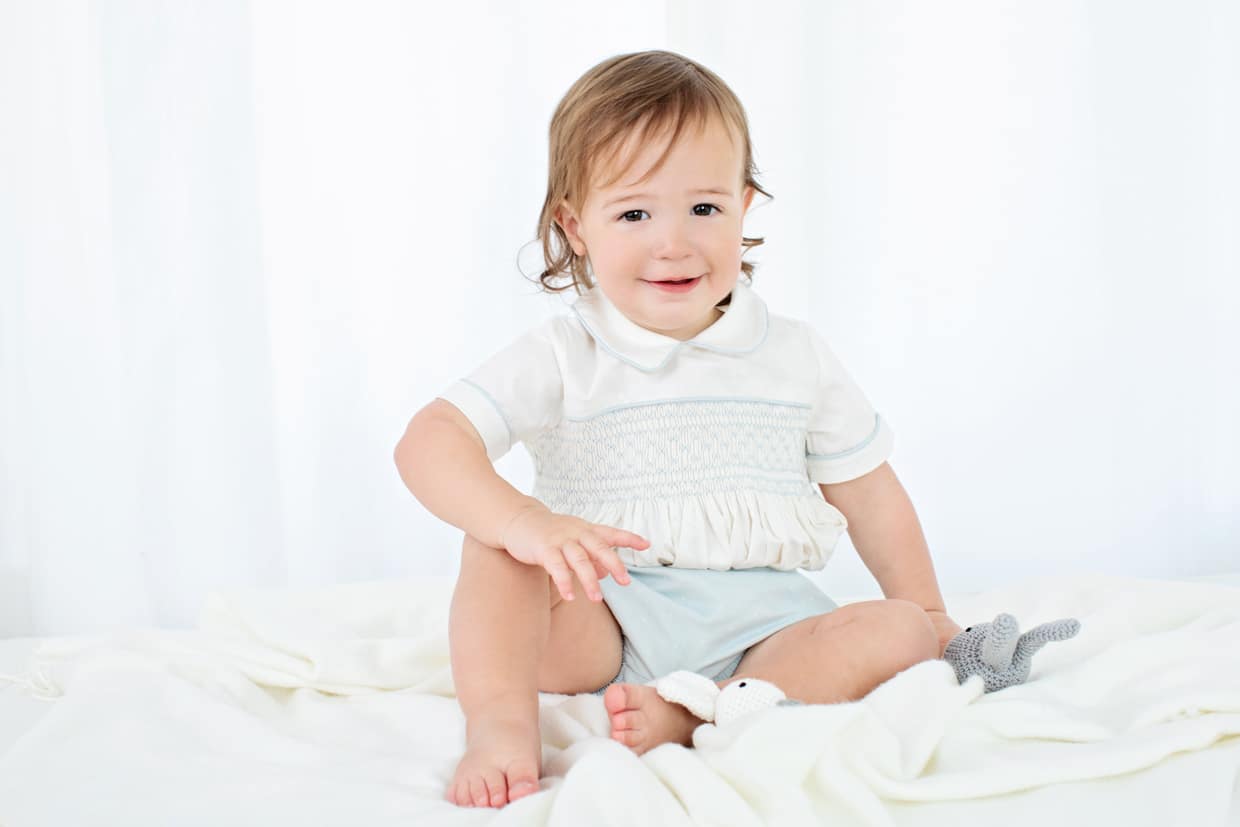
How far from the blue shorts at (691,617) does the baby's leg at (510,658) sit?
0.02 m

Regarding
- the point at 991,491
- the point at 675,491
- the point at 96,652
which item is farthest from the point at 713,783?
the point at 991,491

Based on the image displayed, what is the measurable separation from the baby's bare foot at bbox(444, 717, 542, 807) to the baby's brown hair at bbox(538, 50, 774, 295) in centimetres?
54

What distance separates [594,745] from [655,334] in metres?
0.48

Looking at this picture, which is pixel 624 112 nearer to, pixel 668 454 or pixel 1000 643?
pixel 668 454

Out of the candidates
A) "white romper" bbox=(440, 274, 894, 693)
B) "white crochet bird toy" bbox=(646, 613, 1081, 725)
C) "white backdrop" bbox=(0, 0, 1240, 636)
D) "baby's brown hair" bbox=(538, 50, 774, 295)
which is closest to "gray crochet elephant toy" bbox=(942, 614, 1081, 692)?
"white crochet bird toy" bbox=(646, 613, 1081, 725)

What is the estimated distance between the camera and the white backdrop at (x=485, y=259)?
6.51 ft

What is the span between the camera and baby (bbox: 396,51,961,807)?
40.7 inches

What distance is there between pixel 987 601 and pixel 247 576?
3.99ft

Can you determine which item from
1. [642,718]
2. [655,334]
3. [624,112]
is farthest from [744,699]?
[624,112]

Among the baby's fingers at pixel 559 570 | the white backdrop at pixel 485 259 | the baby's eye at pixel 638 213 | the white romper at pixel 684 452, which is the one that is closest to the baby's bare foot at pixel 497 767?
the baby's fingers at pixel 559 570

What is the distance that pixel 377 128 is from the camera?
2.11 meters

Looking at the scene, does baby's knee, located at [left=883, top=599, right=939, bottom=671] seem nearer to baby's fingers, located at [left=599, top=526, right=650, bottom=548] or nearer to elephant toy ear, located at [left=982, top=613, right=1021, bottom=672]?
elephant toy ear, located at [left=982, top=613, right=1021, bottom=672]

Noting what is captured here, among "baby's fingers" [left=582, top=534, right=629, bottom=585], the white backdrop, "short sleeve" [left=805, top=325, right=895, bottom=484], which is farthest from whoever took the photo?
the white backdrop

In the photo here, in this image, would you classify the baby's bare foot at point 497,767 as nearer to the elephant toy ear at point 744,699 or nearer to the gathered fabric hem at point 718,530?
the elephant toy ear at point 744,699
